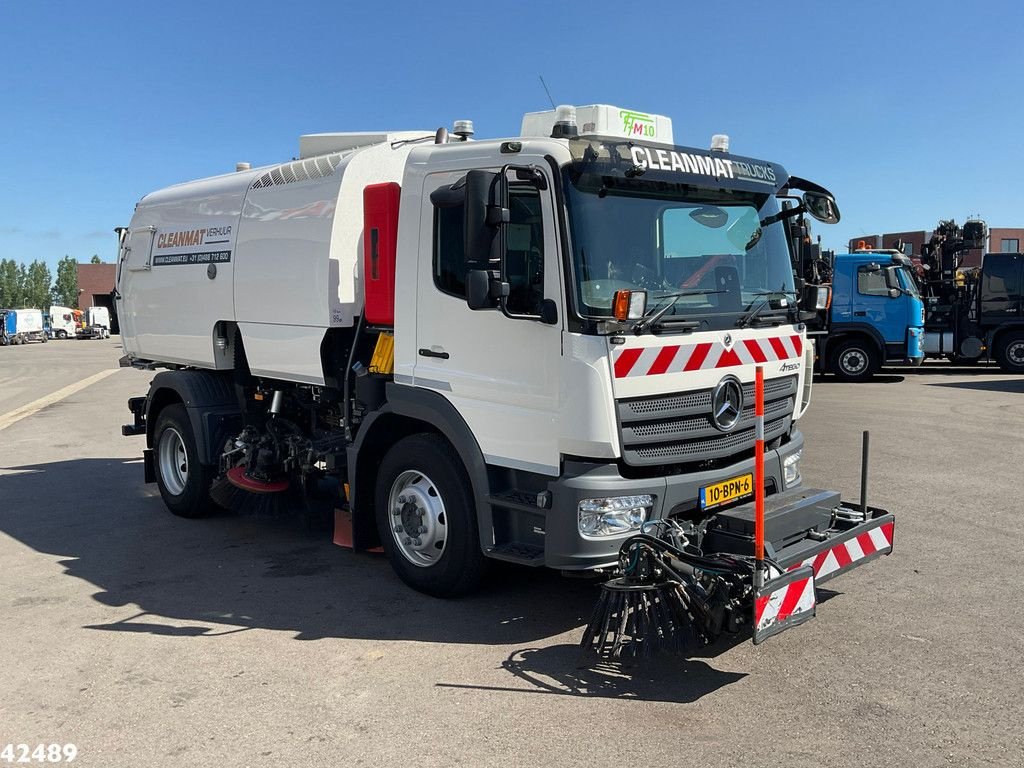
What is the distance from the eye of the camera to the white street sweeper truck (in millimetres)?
4414

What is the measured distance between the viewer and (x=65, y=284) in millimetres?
131375

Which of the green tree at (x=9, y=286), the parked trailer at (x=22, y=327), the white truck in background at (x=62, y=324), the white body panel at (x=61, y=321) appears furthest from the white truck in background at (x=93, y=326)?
the green tree at (x=9, y=286)

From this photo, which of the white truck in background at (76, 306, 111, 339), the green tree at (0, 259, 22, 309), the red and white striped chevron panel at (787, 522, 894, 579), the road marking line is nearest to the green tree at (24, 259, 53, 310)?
the green tree at (0, 259, 22, 309)

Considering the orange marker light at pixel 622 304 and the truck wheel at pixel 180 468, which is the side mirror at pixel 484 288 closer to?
the orange marker light at pixel 622 304

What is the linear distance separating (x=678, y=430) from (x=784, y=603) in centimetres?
111

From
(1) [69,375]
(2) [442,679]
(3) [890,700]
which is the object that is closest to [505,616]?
(2) [442,679]

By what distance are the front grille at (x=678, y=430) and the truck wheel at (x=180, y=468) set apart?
452 cm

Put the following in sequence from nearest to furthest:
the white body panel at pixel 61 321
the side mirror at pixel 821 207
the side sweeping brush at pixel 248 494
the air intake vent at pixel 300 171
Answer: the side mirror at pixel 821 207 → the air intake vent at pixel 300 171 → the side sweeping brush at pixel 248 494 → the white body panel at pixel 61 321

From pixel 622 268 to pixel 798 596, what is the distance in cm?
190

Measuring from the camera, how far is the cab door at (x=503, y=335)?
4.55m

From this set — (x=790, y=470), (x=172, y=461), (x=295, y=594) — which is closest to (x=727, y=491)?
(x=790, y=470)

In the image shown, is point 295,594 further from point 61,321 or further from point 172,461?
point 61,321

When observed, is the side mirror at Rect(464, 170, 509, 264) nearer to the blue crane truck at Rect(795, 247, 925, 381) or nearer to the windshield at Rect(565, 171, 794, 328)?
the windshield at Rect(565, 171, 794, 328)

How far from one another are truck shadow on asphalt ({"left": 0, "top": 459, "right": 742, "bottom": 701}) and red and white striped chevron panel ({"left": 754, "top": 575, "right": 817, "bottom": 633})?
471 millimetres
